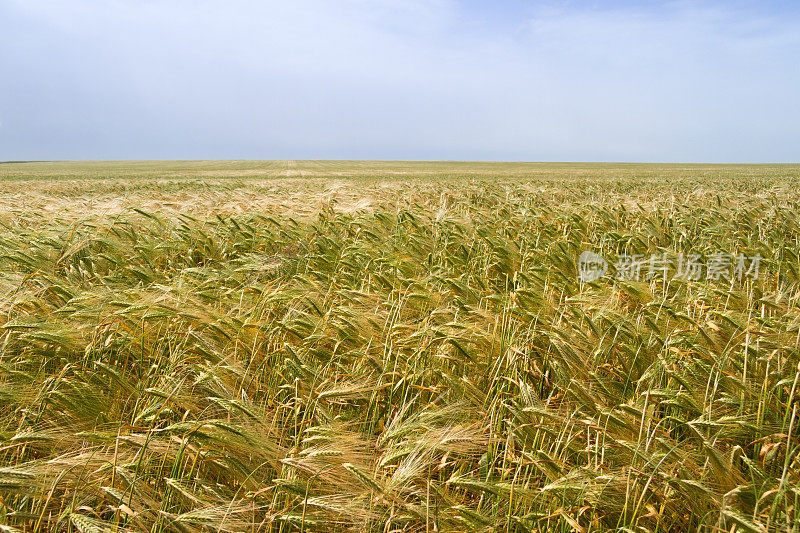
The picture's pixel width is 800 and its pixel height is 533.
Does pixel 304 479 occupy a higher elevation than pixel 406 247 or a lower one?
lower

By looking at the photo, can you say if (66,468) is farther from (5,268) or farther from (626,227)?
(626,227)

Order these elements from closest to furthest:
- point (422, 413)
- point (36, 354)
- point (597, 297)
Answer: point (422, 413) → point (36, 354) → point (597, 297)

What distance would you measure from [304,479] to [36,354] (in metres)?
1.89

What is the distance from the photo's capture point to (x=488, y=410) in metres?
2.08

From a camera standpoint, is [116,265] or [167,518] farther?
[116,265]

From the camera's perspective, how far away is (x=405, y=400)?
83.4 inches

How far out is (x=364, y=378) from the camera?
226 cm

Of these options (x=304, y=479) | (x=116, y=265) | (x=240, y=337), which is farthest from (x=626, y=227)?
(x=116, y=265)

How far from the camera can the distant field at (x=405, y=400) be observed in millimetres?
1499

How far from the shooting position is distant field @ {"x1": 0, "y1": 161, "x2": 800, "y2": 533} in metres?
1.50

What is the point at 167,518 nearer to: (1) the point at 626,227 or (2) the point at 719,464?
(2) the point at 719,464

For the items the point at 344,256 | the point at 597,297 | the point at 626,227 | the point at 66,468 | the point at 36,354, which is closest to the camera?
the point at 66,468

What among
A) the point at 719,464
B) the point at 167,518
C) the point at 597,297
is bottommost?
the point at 167,518

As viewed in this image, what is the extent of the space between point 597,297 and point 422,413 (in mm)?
1612
